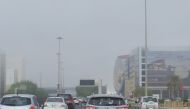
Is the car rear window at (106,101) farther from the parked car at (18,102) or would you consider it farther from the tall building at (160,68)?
the tall building at (160,68)

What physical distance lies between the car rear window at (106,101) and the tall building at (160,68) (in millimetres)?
A: 159834

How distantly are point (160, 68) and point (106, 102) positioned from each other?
546 ft

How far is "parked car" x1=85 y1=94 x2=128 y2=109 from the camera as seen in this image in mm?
19453

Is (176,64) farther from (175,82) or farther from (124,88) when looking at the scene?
(175,82)

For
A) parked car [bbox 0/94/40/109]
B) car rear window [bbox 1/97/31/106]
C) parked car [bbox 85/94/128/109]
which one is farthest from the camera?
car rear window [bbox 1/97/31/106]

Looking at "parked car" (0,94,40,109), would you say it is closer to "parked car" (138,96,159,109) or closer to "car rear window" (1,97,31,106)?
"car rear window" (1,97,31,106)

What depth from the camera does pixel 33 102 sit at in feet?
77.1

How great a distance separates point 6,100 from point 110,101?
18.6 feet

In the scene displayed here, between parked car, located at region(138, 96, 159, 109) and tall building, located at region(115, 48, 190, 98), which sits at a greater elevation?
tall building, located at region(115, 48, 190, 98)

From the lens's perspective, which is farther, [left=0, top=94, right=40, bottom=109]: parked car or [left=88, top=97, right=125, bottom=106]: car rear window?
[left=0, top=94, right=40, bottom=109]: parked car

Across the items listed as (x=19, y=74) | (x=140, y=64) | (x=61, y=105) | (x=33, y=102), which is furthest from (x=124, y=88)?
(x=33, y=102)

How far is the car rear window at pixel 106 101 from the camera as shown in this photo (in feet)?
64.5

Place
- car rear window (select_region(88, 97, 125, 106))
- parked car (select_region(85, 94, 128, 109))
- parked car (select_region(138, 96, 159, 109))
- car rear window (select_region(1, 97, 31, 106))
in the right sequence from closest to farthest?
parked car (select_region(85, 94, 128, 109)) < car rear window (select_region(88, 97, 125, 106)) < car rear window (select_region(1, 97, 31, 106)) < parked car (select_region(138, 96, 159, 109))

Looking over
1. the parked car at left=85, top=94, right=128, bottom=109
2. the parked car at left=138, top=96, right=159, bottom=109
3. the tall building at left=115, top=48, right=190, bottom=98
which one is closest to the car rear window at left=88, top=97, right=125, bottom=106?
the parked car at left=85, top=94, right=128, bottom=109
